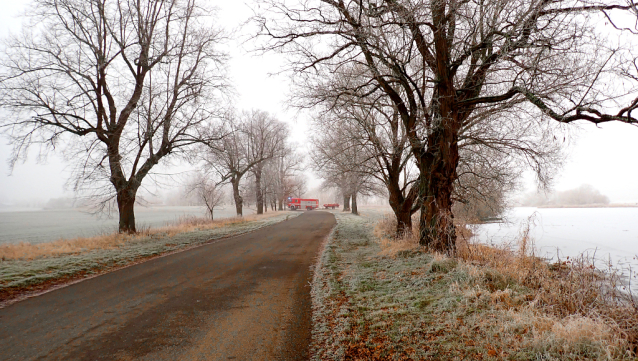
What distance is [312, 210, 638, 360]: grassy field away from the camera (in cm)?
303

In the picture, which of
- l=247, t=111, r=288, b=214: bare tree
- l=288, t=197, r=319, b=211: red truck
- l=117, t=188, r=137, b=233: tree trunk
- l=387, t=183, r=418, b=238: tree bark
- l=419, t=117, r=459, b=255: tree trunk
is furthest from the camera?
l=288, t=197, r=319, b=211: red truck

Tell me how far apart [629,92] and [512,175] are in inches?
227

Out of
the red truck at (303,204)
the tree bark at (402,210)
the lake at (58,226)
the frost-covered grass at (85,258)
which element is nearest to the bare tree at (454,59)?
the tree bark at (402,210)

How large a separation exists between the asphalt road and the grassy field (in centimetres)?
56

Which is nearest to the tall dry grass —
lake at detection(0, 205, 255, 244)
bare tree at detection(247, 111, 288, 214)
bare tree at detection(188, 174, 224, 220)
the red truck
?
lake at detection(0, 205, 255, 244)

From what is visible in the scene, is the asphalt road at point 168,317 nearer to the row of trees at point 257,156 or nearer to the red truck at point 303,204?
the row of trees at point 257,156

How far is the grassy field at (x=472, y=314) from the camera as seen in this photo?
3.03 m

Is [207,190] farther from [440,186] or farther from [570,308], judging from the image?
[570,308]

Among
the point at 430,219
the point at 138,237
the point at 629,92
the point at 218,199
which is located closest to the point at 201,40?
the point at 138,237

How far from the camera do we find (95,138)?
13023 millimetres

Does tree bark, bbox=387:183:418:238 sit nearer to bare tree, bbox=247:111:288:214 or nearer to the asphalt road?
the asphalt road

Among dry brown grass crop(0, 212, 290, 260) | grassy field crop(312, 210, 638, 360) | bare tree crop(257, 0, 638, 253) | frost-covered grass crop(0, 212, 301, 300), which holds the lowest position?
grassy field crop(312, 210, 638, 360)

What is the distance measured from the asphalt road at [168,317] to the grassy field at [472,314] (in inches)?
21.9

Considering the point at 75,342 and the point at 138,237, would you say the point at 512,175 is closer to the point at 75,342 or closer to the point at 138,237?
the point at 75,342
